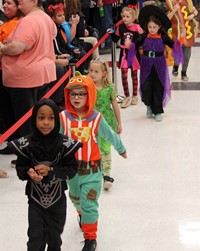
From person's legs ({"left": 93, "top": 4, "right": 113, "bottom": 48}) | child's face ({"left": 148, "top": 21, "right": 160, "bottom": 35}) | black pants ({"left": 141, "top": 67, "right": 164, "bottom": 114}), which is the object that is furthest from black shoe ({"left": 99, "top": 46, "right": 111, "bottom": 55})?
child's face ({"left": 148, "top": 21, "right": 160, "bottom": 35})

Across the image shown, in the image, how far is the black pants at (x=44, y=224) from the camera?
10.9 ft

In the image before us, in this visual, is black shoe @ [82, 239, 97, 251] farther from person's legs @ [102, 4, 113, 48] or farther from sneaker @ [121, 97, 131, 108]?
person's legs @ [102, 4, 113, 48]

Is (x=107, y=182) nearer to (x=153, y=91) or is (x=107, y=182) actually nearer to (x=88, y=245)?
(x=88, y=245)

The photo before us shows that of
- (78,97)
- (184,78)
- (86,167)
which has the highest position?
(78,97)

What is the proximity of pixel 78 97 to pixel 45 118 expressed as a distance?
1.83 feet

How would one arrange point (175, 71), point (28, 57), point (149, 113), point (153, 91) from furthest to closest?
point (175, 71)
point (149, 113)
point (153, 91)
point (28, 57)

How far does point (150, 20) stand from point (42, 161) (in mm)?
4009

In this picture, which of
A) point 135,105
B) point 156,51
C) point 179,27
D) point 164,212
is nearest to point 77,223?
point 164,212

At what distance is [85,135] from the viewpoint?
3799mm

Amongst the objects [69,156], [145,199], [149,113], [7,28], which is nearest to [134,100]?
[149,113]

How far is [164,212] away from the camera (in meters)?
4.61

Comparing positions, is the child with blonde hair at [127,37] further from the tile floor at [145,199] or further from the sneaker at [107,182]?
the sneaker at [107,182]

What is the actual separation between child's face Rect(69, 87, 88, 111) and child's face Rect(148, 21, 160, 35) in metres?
3.36

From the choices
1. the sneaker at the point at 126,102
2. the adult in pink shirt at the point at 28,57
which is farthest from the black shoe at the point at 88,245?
the sneaker at the point at 126,102
